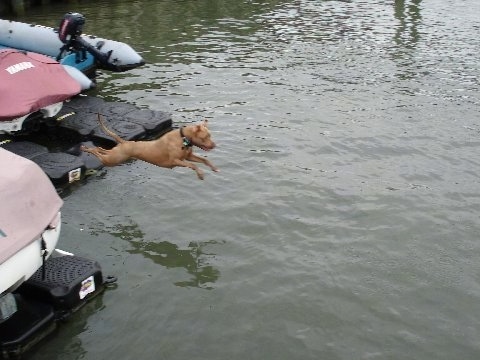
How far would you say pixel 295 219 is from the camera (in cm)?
841

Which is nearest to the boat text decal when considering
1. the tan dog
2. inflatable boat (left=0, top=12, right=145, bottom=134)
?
inflatable boat (left=0, top=12, right=145, bottom=134)

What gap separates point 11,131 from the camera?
33.2 ft

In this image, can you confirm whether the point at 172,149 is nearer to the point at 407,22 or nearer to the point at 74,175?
the point at 74,175

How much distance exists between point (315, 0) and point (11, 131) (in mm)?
18929

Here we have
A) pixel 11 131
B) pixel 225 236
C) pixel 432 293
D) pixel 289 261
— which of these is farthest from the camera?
pixel 11 131

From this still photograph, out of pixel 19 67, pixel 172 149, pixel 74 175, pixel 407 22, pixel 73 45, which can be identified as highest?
pixel 19 67

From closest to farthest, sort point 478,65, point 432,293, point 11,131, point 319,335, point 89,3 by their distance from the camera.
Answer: point 319,335 → point 432,293 → point 11,131 → point 478,65 → point 89,3

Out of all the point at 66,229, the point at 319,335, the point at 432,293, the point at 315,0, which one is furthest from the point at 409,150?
the point at 315,0

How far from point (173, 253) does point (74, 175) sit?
9.03 feet

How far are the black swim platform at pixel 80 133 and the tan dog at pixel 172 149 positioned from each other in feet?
4.56

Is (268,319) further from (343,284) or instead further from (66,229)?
(66,229)

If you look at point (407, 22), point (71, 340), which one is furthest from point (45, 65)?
point (407, 22)

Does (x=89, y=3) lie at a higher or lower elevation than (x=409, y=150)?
higher

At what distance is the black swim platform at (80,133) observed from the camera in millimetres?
9482
